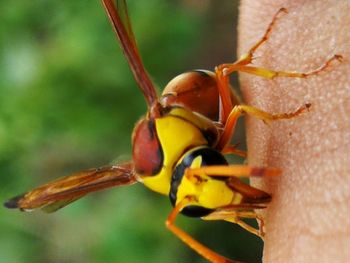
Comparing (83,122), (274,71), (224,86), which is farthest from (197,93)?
(83,122)

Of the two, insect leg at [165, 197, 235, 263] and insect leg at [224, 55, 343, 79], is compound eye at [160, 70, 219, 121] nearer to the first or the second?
insect leg at [224, 55, 343, 79]

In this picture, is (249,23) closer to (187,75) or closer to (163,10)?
(187,75)

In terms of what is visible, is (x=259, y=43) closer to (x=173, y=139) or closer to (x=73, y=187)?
(x=173, y=139)

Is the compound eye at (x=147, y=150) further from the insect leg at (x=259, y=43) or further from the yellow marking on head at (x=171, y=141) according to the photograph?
the insect leg at (x=259, y=43)

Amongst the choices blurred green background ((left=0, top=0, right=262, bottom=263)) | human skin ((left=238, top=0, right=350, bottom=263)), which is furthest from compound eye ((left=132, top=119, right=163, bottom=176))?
blurred green background ((left=0, top=0, right=262, bottom=263))

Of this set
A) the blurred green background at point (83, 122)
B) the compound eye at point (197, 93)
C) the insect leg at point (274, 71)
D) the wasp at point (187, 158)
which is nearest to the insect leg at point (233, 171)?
the wasp at point (187, 158)
